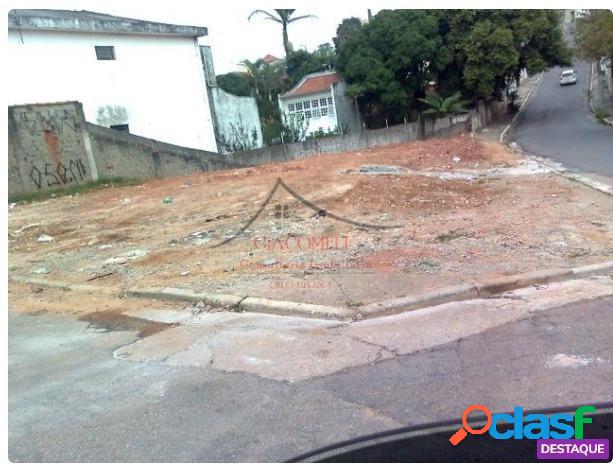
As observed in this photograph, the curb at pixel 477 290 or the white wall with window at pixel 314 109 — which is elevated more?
the white wall with window at pixel 314 109

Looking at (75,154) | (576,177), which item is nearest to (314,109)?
(75,154)

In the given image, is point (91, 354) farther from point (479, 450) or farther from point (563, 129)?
point (563, 129)

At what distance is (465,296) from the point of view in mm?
4859

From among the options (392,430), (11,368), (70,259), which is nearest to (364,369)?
(392,430)

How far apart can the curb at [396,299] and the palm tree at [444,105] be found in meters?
23.9

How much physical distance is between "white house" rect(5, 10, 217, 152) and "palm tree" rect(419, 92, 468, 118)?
40.6 ft

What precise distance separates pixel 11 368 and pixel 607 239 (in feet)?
22.0

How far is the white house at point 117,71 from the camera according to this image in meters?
19.0

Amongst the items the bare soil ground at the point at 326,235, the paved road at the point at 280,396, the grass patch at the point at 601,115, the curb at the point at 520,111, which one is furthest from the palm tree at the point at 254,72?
the paved road at the point at 280,396

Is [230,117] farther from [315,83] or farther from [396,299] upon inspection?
[396,299]

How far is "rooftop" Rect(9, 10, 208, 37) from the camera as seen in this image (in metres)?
18.0

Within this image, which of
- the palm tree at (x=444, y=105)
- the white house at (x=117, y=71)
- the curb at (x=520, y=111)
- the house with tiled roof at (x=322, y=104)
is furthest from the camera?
the house with tiled roof at (x=322, y=104)

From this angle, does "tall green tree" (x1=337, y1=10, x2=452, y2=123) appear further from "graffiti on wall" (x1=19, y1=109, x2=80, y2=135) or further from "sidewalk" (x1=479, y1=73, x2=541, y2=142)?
"graffiti on wall" (x1=19, y1=109, x2=80, y2=135)

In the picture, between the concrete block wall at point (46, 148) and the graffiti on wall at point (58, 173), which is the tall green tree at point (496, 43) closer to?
the concrete block wall at point (46, 148)
